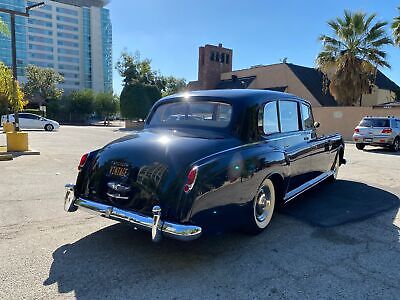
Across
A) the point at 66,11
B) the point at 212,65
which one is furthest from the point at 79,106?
the point at 66,11

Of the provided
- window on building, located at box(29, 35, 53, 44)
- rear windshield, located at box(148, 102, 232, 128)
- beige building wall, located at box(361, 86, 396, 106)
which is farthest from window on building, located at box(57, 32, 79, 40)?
rear windshield, located at box(148, 102, 232, 128)

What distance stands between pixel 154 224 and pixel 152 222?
0.21 ft

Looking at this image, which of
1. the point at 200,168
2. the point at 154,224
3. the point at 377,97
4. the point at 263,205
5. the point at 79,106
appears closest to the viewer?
the point at 154,224

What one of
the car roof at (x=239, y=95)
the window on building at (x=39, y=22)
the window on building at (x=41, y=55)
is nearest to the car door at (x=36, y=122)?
the car roof at (x=239, y=95)

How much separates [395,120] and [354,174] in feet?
25.9

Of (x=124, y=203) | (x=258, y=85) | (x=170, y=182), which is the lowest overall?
(x=124, y=203)

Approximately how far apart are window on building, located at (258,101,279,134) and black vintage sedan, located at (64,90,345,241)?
1 centimetres

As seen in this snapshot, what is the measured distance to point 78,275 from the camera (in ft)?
10.1

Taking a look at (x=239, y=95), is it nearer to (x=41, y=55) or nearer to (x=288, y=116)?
(x=288, y=116)

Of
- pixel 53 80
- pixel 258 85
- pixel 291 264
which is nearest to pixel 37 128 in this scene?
pixel 258 85

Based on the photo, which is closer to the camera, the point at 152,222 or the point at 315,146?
the point at 152,222

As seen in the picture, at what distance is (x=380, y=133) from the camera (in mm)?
14000

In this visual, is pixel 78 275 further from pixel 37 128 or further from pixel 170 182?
pixel 37 128

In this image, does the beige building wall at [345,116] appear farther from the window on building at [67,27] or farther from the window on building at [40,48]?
the window on building at [67,27]
